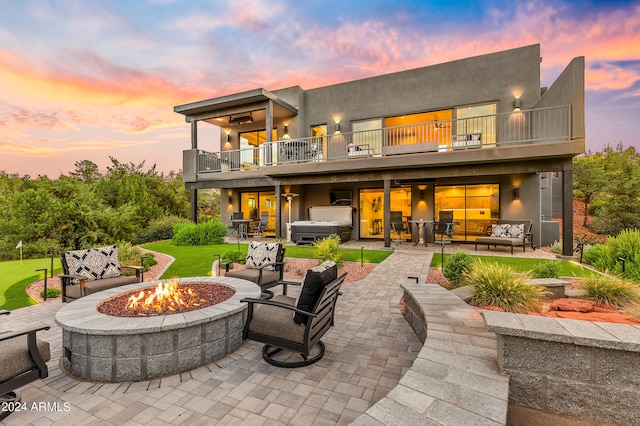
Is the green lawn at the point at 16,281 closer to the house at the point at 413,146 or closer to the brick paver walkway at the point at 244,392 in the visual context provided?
the brick paver walkway at the point at 244,392

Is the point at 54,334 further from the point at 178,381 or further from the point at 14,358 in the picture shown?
the point at 178,381

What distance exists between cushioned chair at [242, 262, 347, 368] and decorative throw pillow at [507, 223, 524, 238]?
893 centimetres

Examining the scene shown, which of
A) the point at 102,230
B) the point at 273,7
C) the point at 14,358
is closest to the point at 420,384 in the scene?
the point at 14,358

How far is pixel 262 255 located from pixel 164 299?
6.84 ft

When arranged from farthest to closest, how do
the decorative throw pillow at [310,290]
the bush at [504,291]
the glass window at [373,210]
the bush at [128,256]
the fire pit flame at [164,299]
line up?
the glass window at [373,210]
the bush at [128,256]
the bush at [504,291]
the fire pit flame at [164,299]
the decorative throw pillow at [310,290]

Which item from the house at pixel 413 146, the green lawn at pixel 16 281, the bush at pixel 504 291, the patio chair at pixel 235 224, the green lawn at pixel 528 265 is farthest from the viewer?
the patio chair at pixel 235 224

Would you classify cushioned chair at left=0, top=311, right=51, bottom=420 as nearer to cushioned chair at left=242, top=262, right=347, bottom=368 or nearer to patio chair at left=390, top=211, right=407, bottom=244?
cushioned chair at left=242, top=262, right=347, bottom=368

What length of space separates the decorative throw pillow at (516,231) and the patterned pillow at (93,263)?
35.5 feet

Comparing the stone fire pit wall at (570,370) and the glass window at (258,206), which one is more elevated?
the glass window at (258,206)

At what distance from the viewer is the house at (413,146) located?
863 cm

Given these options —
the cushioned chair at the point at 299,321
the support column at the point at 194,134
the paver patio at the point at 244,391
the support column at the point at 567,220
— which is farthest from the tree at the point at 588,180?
the support column at the point at 194,134

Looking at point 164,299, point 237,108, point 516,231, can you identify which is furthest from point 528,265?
point 237,108

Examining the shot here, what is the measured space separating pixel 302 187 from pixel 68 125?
525 inches

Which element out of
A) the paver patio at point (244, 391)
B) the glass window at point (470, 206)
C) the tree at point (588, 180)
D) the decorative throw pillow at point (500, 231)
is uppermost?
the tree at point (588, 180)
